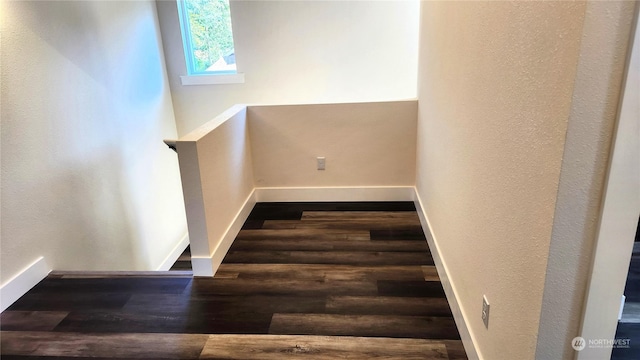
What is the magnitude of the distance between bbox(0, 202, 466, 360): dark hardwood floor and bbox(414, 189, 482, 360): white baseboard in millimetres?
42

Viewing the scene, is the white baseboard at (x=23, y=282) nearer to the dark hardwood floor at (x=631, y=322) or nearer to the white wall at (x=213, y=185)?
the white wall at (x=213, y=185)

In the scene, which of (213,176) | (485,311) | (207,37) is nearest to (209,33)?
(207,37)

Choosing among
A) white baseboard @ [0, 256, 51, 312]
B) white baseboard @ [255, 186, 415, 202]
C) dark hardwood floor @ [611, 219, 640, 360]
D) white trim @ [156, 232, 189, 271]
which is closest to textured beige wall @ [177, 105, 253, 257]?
white baseboard @ [255, 186, 415, 202]

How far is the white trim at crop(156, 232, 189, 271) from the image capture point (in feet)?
13.8

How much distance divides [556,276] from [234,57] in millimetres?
4149

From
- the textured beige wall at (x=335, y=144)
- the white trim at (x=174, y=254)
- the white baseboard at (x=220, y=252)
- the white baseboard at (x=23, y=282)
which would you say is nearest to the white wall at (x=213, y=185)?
the white baseboard at (x=220, y=252)

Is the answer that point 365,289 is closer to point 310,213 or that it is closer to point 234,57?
point 310,213

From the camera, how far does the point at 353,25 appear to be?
4227 mm

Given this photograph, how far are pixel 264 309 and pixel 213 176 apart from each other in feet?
2.86

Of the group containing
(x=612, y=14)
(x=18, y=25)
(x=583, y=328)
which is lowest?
(x=583, y=328)

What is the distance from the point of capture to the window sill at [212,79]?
447cm

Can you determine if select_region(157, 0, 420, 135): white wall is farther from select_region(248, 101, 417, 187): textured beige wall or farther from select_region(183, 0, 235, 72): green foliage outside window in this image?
select_region(248, 101, 417, 187): textured beige wall

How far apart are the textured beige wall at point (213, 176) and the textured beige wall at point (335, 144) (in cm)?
29

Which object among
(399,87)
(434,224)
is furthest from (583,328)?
(399,87)
